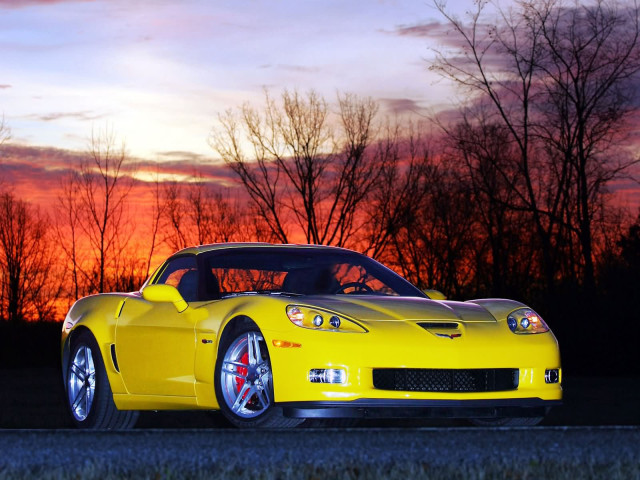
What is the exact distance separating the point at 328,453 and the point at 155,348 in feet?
10.1

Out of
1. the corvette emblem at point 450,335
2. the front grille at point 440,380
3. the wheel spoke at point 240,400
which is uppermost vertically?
the corvette emblem at point 450,335

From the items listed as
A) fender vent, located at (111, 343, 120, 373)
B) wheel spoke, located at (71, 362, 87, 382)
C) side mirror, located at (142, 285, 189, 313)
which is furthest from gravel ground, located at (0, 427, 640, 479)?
wheel spoke, located at (71, 362, 87, 382)

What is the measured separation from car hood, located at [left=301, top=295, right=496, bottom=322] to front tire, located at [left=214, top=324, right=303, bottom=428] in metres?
0.49

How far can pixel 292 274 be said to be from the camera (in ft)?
29.4

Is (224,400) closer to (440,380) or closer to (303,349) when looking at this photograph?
(303,349)

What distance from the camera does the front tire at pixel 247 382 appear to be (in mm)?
7340

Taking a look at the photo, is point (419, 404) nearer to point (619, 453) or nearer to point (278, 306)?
point (278, 306)

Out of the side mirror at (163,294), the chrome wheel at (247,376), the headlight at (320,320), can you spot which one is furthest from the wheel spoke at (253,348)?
the side mirror at (163,294)

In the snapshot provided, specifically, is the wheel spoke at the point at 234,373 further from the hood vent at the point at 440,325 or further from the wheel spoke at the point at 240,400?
the hood vent at the point at 440,325

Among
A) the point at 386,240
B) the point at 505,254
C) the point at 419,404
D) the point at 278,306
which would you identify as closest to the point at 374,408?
the point at 419,404

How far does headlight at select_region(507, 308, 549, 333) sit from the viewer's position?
7.97 meters

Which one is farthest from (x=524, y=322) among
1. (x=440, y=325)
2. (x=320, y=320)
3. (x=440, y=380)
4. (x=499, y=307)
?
(x=320, y=320)

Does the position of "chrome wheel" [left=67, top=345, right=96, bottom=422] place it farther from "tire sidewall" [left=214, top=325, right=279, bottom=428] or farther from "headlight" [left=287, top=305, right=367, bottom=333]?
"headlight" [left=287, top=305, right=367, bottom=333]

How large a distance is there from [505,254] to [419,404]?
36.5 metres
